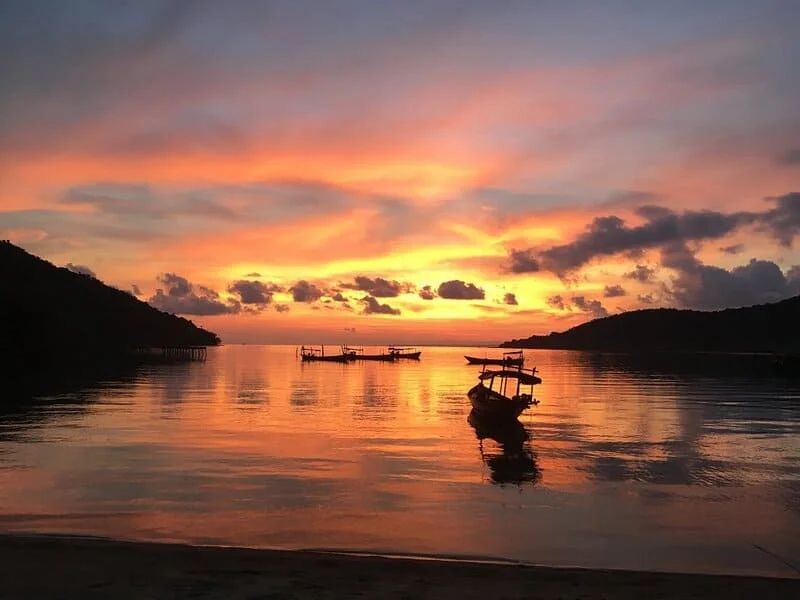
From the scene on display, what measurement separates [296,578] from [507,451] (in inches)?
986

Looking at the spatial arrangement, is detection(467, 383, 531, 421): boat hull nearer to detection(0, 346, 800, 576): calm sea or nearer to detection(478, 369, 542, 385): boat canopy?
detection(0, 346, 800, 576): calm sea

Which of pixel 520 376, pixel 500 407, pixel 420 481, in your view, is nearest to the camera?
pixel 420 481

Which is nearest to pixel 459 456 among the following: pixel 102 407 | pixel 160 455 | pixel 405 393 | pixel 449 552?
pixel 160 455

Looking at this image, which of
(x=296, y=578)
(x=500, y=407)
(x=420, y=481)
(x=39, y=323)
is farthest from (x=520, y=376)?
(x=39, y=323)

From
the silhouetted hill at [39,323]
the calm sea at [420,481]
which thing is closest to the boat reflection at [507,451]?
the calm sea at [420,481]

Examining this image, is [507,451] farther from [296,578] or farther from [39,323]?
[39,323]

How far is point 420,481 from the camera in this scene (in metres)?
27.6

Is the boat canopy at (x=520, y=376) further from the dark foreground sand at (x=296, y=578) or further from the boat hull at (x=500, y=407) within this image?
the dark foreground sand at (x=296, y=578)

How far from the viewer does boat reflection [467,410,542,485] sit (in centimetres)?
2933

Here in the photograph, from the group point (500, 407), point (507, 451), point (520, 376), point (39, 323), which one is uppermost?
point (39, 323)

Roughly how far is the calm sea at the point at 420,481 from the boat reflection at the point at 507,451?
21cm

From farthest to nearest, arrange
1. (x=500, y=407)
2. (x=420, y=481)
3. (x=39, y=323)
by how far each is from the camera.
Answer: (x=39, y=323) → (x=500, y=407) → (x=420, y=481)

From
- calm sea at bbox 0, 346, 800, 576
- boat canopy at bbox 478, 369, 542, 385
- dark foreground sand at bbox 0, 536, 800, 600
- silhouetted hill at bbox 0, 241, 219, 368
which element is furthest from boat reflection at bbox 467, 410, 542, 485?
silhouetted hill at bbox 0, 241, 219, 368

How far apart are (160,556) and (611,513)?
14847 millimetres
